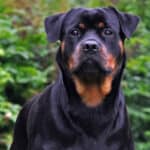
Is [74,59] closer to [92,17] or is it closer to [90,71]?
[90,71]

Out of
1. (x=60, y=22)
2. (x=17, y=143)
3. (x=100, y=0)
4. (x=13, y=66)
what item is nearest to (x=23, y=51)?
(x=13, y=66)

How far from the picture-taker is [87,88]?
580 centimetres

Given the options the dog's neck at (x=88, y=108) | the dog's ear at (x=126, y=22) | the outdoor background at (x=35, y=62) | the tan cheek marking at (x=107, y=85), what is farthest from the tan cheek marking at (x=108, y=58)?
the outdoor background at (x=35, y=62)

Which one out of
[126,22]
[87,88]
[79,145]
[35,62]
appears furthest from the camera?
[35,62]

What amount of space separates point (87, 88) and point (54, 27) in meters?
0.59

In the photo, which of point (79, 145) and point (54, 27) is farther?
point (54, 27)

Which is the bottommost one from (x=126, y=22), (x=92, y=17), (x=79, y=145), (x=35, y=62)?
(x=35, y=62)

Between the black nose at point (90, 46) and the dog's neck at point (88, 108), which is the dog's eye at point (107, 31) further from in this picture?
the dog's neck at point (88, 108)

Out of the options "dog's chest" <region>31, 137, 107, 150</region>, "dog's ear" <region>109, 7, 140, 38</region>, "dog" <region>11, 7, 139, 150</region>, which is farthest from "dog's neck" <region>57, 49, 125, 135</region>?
"dog's ear" <region>109, 7, 140, 38</region>

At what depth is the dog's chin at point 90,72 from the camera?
5.57 m

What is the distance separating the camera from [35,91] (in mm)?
9125

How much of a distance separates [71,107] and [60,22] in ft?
2.34

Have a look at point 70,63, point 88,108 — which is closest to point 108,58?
point 70,63

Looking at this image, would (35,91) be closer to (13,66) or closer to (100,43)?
(13,66)
